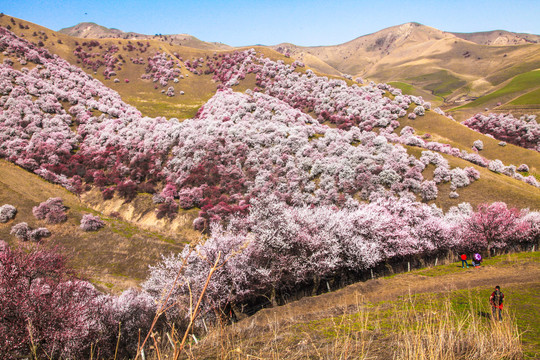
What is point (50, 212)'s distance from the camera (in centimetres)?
3903

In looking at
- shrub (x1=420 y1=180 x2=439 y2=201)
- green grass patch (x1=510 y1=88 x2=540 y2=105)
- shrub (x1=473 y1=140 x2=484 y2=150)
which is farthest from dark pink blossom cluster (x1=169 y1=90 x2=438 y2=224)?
green grass patch (x1=510 y1=88 x2=540 y2=105)

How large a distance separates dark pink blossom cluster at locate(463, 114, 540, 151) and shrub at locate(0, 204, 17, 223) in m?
114

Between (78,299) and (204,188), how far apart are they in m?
29.6

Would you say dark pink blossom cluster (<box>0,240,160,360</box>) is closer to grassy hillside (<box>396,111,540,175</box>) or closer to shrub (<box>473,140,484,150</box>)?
grassy hillside (<box>396,111,540,175</box>)

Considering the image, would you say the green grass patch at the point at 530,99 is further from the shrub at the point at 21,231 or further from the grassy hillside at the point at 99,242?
the shrub at the point at 21,231

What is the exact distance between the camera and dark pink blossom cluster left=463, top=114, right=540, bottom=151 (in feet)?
238

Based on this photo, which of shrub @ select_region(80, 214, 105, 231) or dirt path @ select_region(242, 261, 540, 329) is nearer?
dirt path @ select_region(242, 261, 540, 329)

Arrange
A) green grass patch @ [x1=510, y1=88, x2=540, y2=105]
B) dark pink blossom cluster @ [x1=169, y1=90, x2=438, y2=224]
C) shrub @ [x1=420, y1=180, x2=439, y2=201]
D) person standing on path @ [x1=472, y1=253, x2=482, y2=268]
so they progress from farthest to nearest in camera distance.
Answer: green grass patch @ [x1=510, y1=88, x2=540, y2=105] < dark pink blossom cluster @ [x1=169, y1=90, x2=438, y2=224] < shrub @ [x1=420, y1=180, x2=439, y2=201] < person standing on path @ [x1=472, y1=253, x2=482, y2=268]

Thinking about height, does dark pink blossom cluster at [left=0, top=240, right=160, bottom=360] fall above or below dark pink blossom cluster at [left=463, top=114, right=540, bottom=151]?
below

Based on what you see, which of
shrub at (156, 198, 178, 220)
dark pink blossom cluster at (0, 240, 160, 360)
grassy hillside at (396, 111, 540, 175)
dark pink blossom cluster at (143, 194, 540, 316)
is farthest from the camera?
grassy hillside at (396, 111, 540, 175)

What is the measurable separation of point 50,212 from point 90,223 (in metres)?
6.62

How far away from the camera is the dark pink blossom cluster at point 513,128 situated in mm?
72625

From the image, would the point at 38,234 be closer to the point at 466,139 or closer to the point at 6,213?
the point at 6,213

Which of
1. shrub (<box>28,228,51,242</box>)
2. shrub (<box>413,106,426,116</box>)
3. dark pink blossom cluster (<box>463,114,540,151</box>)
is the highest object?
shrub (<box>413,106,426,116</box>)
